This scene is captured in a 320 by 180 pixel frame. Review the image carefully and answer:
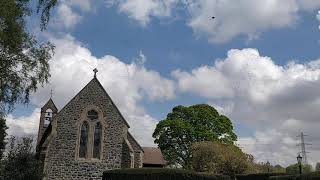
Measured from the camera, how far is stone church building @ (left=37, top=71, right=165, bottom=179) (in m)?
34.6

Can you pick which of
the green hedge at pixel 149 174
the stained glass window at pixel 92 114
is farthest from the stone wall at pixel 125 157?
the green hedge at pixel 149 174

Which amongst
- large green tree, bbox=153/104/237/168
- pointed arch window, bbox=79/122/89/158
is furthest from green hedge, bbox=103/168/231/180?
large green tree, bbox=153/104/237/168

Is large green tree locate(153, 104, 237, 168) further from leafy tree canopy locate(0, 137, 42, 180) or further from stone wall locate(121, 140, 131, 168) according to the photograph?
leafy tree canopy locate(0, 137, 42, 180)

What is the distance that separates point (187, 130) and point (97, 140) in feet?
81.3

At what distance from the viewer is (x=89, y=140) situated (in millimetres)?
35719

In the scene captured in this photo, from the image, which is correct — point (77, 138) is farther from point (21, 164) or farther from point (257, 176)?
point (257, 176)

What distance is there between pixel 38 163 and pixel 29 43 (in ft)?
40.1

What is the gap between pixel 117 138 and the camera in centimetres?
3622

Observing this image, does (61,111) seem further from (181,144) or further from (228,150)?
(181,144)

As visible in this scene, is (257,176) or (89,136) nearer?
(89,136)

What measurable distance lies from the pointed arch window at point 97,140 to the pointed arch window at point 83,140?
70cm

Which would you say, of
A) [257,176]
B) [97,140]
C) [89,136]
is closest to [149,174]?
[97,140]

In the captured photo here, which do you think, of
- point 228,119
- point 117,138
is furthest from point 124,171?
point 228,119

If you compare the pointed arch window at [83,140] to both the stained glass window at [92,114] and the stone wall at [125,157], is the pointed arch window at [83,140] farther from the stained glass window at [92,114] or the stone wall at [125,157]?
the stone wall at [125,157]
